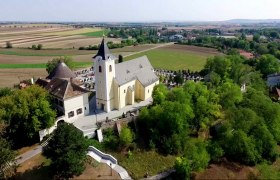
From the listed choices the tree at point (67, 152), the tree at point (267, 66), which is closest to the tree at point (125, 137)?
the tree at point (67, 152)

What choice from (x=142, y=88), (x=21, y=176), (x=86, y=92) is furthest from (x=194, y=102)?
(x=21, y=176)

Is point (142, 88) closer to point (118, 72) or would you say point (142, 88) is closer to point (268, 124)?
point (118, 72)

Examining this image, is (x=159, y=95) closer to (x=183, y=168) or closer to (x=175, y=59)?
(x=183, y=168)

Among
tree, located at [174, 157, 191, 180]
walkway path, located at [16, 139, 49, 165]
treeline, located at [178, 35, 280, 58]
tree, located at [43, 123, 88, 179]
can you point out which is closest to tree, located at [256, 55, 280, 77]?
treeline, located at [178, 35, 280, 58]

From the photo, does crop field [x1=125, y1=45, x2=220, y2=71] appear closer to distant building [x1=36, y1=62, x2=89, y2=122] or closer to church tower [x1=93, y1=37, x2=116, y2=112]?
church tower [x1=93, y1=37, x2=116, y2=112]

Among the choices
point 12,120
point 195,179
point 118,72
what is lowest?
point 195,179

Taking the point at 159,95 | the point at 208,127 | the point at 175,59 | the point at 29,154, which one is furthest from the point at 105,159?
the point at 175,59

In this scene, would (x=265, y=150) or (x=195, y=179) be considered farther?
(x=265, y=150)
